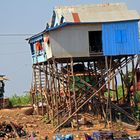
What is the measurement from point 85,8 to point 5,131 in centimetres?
892

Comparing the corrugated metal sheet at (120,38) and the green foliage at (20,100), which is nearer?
the corrugated metal sheet at (120,38)

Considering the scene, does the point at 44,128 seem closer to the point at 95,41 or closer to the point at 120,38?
the point at 95,41

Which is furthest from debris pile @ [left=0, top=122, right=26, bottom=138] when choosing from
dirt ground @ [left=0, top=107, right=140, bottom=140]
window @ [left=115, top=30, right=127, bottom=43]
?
window @ [left=115, top=30, right=127, bottom=43]

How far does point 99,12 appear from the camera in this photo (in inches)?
1177

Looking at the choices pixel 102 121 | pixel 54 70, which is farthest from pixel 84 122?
pixel 54 70

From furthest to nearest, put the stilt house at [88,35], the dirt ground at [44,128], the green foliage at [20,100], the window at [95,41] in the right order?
the green foliage at [20,100]
the window at [95,41]
the stilt house at [88,35]
the dirt ground at [44,128]

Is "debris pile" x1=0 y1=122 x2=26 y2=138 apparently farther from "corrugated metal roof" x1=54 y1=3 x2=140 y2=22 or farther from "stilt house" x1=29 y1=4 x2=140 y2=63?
"corrugated metal roof" x1=54 y1=3 x2=140 y2=22

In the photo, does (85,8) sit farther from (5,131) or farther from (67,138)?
(67,138)

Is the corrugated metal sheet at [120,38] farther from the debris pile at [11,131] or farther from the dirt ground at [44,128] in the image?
the debris pile at [11,131]

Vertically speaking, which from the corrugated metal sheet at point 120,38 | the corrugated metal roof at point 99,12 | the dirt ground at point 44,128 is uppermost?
the corrugated metal roof at point 99,12

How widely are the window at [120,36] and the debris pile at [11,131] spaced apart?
24.8 feet

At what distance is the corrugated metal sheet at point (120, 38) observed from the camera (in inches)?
1134

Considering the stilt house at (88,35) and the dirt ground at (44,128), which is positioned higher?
the stilt house at (88,35)

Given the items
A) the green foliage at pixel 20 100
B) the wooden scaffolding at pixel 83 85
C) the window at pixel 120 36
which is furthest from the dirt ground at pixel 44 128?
the green foliage at pixel 20 100
